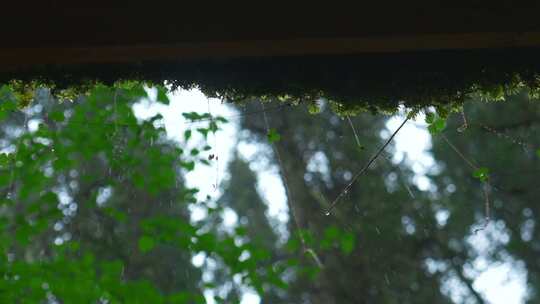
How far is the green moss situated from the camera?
2209 millimetres

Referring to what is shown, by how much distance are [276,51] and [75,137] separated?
759mm

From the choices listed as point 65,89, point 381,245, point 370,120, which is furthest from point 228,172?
point 65,89

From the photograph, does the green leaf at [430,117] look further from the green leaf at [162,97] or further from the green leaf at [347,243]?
the green leaf at [162,97]

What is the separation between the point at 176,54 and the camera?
2.03 meters

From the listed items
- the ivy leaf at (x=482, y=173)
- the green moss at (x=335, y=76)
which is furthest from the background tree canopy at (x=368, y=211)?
the green moss at (x=335, y=76)

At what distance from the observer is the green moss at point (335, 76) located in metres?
2.21

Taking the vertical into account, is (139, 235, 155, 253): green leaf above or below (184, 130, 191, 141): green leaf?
below

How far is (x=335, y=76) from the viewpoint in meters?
2.26

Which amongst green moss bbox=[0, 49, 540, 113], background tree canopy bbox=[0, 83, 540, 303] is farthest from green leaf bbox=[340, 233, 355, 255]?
background tree canopy bbox=[0, 83, 540, 303]

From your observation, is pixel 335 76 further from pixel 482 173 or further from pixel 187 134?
pixel 482 173

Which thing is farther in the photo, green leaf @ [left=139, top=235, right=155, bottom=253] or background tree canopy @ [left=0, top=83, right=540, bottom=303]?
background tree canopy @ [left=0, top=83, right=540, bottom=303]

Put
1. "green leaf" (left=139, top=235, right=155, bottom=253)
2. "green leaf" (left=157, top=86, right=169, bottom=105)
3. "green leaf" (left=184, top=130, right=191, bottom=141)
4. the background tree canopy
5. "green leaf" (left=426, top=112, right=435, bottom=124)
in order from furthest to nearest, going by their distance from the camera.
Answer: the background tree canopy < "green leaf" (left=426, top=112, right=435, bottom=124) < "green leaf" (left=184, top=130, right=191, bottom=141) < "green leaf" (left=157, top=86, right=169, bottom=105) < "green leaf" (left=139, top=235, right=155, bottom=253)

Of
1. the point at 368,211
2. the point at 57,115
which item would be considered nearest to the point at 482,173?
the point at 57,115

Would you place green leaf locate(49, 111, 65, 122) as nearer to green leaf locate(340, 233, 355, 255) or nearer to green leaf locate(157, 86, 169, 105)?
green leaf locate(157, 86, 169, 105)
